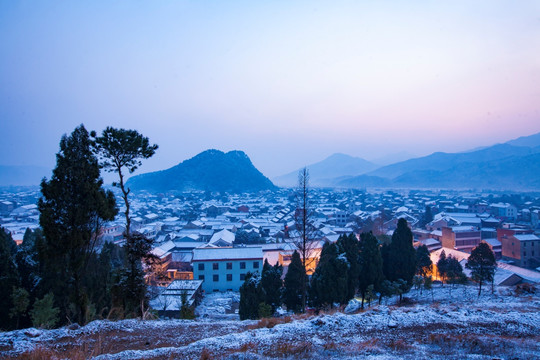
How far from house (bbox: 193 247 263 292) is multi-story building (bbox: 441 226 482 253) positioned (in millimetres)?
21737

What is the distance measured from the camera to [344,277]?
1202cm

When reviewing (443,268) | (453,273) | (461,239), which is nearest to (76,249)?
(453,273)

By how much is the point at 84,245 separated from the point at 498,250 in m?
33.2

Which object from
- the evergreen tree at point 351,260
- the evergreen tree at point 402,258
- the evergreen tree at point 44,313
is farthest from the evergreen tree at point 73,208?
the evergreen tree at point 402,258

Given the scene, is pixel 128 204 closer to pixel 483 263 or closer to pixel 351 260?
pixel 351 260

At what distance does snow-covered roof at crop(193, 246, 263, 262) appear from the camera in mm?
21062

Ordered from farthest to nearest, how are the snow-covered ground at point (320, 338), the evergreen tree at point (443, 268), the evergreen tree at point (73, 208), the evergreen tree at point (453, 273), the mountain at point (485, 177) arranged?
the mountain at point (485, 177) → the evergreen tree at point (443, 268) → the evergreen tree at point (453, 273) → the evergreen tree at point (73, 208) → the snow-covered ground at point (320, 338)

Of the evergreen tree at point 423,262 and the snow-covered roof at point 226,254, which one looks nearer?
the evergreen tree at point 423,262

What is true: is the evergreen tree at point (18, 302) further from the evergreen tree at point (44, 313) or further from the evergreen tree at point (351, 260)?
the evergreen tree at point (351, 260)

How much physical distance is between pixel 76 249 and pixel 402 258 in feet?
45.0

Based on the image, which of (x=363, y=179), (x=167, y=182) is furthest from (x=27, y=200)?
(x=363, y=179)

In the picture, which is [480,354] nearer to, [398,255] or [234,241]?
[398,255]

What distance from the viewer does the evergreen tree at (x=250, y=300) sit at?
37.4ft

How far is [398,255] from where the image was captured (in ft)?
49.4
